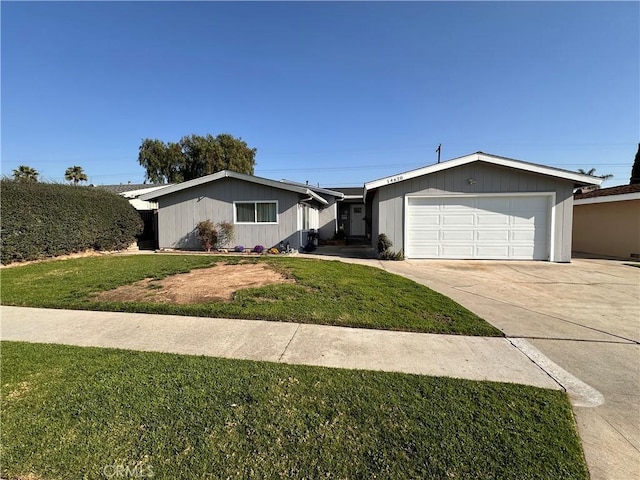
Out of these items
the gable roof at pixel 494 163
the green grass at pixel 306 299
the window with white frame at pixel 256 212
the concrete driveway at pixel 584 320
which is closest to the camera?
the concrete driveway at pixel 584 320

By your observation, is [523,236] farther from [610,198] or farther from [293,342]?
[293,342]

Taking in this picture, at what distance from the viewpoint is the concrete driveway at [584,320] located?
2.17 metres

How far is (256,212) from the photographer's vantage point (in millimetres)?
13555

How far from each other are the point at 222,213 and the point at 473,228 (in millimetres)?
10720

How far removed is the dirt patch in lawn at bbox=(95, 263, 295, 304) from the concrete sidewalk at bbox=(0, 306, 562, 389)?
0.85m

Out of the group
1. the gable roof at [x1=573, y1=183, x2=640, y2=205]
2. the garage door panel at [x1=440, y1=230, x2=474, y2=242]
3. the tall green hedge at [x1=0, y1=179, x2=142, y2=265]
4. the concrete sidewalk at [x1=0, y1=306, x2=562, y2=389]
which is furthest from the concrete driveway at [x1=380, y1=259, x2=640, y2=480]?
the tall green hedge at [x1=0, y1=179, x2=142, y2=265]

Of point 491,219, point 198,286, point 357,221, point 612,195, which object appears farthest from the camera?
point 357,221

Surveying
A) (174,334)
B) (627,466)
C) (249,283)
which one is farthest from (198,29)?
(627,466)

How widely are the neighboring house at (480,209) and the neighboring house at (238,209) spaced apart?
3853 millimetres

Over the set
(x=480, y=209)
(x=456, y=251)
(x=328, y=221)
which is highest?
(x=480, y=209)

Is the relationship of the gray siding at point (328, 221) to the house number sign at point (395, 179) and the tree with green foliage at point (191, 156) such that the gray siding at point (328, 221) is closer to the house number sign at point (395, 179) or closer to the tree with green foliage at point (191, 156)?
the house number sign at point (395, 179)

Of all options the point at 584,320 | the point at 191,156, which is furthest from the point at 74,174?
the point at 584,320

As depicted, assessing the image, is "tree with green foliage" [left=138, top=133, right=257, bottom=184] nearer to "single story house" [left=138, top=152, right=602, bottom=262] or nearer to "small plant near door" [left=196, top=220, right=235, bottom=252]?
"small plant near door" [left=196, top=220, right=235, bottom=252]

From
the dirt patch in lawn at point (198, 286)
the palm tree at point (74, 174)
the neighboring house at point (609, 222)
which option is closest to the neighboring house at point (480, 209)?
the neighboring house at point (609, 222)
